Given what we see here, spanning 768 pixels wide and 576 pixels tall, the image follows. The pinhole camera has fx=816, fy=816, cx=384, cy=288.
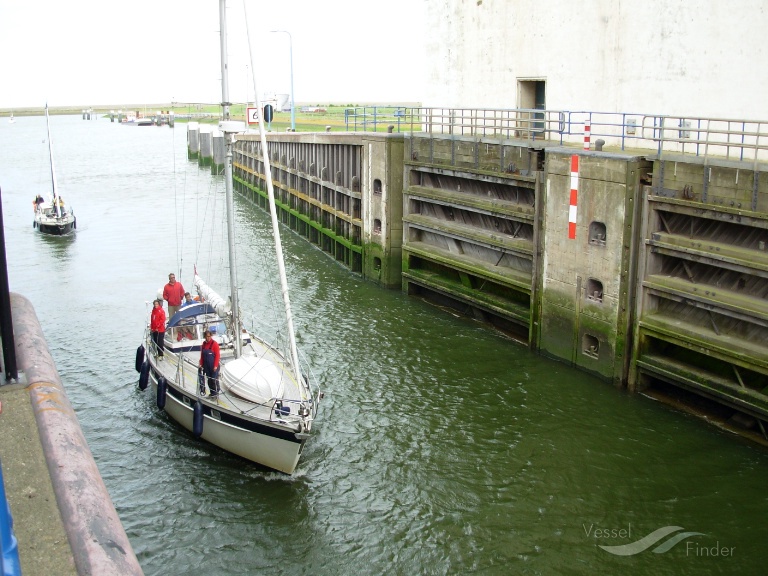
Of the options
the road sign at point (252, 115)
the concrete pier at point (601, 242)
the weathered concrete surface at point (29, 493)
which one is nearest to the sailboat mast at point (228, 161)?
the road sign at point (252, 115)

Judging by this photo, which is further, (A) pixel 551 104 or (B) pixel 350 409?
(A) pixel 551 104

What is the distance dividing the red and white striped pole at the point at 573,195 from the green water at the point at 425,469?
157 inches

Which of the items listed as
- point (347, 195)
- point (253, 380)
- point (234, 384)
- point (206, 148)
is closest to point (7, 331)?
point (253, 380)

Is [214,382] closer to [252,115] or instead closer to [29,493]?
[252,115]

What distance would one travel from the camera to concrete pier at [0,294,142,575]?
5.41 m

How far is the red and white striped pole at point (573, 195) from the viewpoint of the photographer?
2311 centimetres

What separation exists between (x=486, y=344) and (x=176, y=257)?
19921 mm

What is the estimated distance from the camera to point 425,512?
16500 mm

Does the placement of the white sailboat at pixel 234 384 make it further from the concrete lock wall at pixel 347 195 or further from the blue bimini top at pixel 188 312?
the concrete lock wall at pixel 347 195

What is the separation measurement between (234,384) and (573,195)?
11.2 metres

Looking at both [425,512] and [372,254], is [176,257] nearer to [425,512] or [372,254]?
[372,254]

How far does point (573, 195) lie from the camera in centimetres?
2333

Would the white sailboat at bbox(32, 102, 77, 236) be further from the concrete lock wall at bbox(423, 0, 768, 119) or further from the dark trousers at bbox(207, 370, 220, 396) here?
the dark trousers at bbox(207, 370, 220, 396)

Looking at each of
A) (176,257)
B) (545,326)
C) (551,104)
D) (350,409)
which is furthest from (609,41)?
(176,257)
